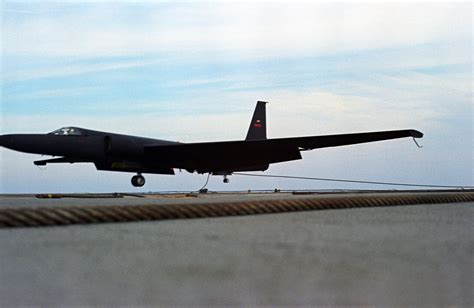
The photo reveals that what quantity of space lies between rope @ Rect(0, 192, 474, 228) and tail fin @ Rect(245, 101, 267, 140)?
12.6 metres

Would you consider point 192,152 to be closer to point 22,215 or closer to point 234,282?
point 22,215

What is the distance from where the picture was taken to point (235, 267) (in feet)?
4.76

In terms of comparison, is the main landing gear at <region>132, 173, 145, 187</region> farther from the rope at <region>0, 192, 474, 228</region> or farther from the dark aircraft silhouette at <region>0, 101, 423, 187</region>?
the rope at <region>0, 192, 474, 228</region>

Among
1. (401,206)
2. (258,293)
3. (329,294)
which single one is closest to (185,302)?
(258,293)

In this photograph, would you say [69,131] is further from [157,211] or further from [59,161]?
[157,211]

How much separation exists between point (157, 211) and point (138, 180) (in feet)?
27.9

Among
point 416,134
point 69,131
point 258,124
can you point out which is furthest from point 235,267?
point 258,124

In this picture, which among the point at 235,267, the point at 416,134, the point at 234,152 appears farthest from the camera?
the point at 234,152

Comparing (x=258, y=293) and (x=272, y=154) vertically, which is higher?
(x=258, y=293)

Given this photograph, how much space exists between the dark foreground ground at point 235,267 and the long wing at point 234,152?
9056 millimetres

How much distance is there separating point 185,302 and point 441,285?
26.8 inches

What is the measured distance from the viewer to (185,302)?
43.2 inches

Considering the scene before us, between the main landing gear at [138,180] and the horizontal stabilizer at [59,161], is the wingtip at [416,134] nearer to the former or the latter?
the main landing gear at [138,180]

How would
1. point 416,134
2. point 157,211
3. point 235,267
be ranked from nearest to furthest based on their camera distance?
point 235,267 < point 157,211 < point 416,134
